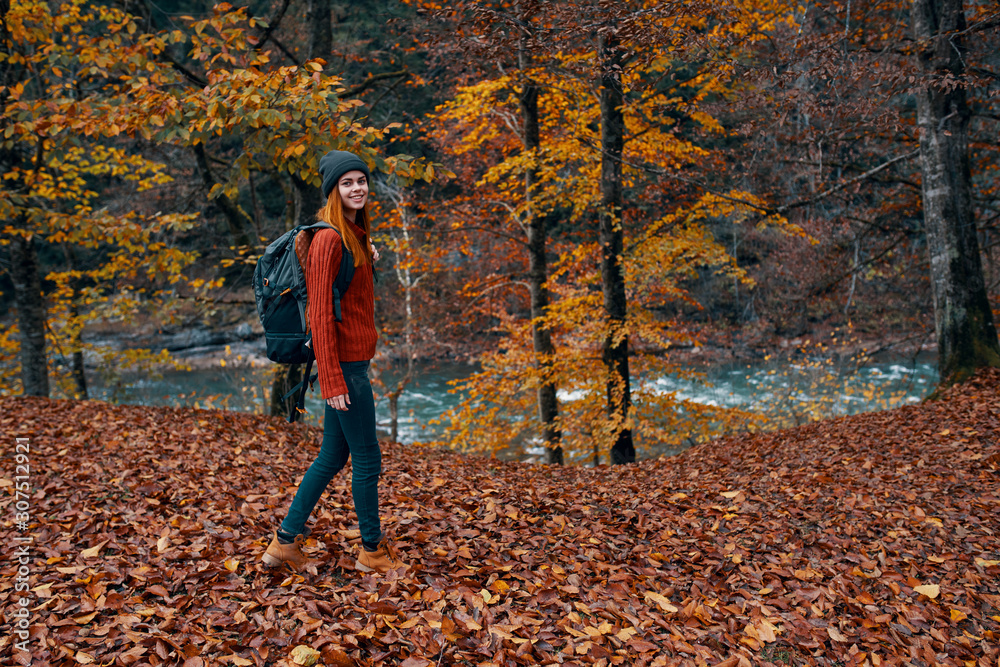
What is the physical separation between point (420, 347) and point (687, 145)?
989 cm

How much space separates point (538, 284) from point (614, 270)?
5.87 ft

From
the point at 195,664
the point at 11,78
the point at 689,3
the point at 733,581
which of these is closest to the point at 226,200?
the point at 11,78

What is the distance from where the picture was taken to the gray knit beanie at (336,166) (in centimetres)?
287

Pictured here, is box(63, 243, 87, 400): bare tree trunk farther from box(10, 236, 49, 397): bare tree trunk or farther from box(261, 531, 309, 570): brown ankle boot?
box(261, 531, 309, 570): brown ankle boot

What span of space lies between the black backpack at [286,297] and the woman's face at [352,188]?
8.9 inches

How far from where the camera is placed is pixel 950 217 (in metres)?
Result: 6.93

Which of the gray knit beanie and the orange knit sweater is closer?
the orange knit sweater

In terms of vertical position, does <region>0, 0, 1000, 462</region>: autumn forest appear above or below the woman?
above

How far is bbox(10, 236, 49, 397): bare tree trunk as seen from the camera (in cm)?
743

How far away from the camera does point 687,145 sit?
923cm

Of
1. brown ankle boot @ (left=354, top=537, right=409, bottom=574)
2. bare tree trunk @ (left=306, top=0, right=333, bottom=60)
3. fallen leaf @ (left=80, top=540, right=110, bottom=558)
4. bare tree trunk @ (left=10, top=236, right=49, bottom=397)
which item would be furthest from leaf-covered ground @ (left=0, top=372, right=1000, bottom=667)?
bare tree trunk @ (left=306, top=0, right=333, bottom=60)

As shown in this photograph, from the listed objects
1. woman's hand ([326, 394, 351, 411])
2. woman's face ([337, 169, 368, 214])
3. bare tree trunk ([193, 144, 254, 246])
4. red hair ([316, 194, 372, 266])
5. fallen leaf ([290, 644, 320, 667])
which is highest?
bare tree trunk ([193, 144, 254, 246])

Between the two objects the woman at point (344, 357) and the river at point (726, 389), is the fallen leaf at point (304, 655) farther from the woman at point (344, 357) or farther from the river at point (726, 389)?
the river at point (726, 389)

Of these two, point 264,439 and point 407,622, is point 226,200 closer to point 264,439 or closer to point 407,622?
point 264,439
